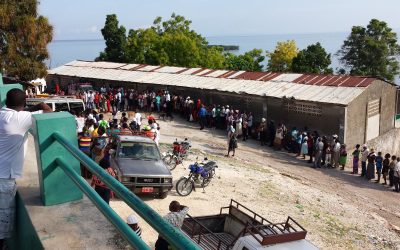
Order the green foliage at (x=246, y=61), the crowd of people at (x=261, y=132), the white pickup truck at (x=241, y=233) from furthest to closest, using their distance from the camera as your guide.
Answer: the green foliage at (x=246, y=61) < the crowd of people at (x=261, y=132) < the white pickup truck at (x=241, y=233)

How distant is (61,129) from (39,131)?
0.17 meters

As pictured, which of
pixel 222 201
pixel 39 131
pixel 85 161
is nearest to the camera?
pixel 85 161

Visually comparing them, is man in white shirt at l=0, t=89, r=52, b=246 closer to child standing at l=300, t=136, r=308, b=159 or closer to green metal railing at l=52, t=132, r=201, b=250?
green metal railing at l=52, t=132, r=201, b=250

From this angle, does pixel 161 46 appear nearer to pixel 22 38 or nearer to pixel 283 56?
pixel 283 56

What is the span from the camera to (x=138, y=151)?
13.2 metres

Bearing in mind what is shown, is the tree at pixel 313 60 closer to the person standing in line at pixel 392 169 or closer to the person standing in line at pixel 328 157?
the person standing in line at pixel 328 157

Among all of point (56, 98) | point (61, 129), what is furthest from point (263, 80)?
point (61, 129)

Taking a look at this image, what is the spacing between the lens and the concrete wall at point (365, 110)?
2181 cm

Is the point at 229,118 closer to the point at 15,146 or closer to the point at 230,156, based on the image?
the point at 230,156

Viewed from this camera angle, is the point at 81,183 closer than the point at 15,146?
Yes

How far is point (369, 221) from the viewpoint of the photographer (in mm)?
14328

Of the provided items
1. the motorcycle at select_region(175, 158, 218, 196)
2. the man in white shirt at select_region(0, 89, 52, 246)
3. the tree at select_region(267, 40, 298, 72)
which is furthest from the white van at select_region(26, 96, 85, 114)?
the tree at select_region(267, 40, 298, 72)

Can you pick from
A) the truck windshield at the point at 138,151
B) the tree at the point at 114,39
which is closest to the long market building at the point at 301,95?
the truck windshield at the point at 138,151

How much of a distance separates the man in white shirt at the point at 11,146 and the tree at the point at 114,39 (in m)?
46.9
